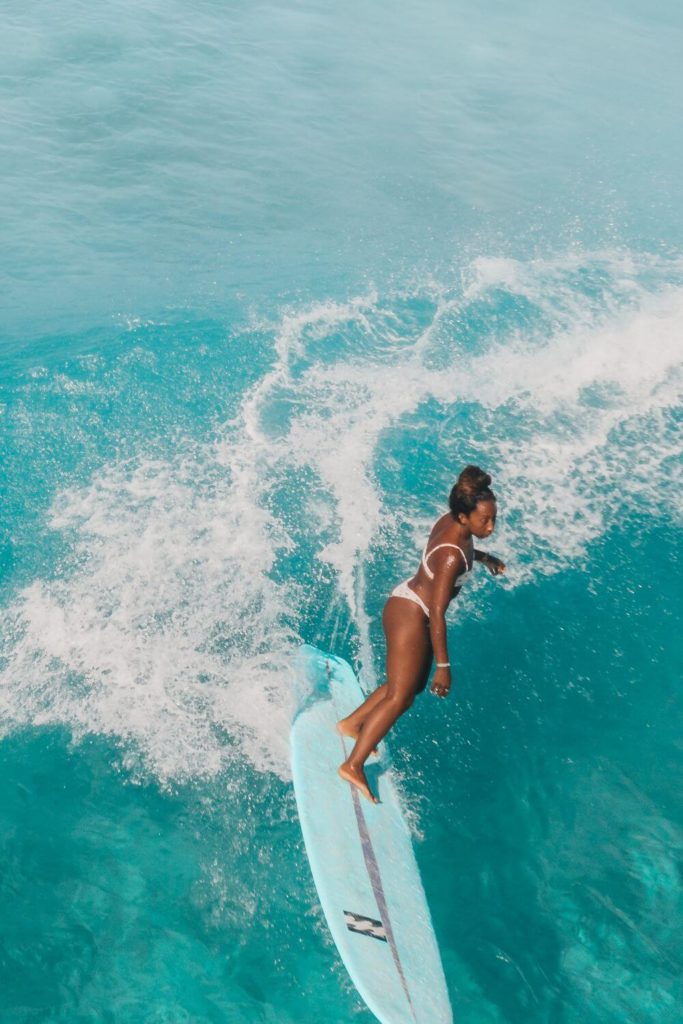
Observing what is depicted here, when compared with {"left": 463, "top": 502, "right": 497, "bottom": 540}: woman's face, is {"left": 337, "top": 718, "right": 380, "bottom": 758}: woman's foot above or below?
below

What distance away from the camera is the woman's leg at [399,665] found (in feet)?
17.4

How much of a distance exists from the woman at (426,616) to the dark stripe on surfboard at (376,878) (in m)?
0.14

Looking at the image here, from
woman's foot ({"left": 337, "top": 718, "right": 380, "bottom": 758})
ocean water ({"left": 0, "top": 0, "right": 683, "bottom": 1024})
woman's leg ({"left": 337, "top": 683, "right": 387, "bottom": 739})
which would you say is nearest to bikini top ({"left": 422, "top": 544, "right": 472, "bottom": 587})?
woman's leg ({"left": 337, "top": 683, "right": 387, "bottom": 739})

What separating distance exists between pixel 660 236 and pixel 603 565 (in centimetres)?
971

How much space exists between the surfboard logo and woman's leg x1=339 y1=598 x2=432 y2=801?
3.26 ft

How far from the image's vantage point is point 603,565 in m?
8.21

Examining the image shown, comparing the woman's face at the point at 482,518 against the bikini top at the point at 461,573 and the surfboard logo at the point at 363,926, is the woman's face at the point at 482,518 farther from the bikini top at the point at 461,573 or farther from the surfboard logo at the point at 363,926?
the surfboard logo at the point at 363,926

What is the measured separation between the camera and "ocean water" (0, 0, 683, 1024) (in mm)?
5375

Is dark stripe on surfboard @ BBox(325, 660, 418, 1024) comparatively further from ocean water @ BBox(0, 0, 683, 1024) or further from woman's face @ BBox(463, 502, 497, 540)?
woman's face @ BBox(463, 502, 497, 540)

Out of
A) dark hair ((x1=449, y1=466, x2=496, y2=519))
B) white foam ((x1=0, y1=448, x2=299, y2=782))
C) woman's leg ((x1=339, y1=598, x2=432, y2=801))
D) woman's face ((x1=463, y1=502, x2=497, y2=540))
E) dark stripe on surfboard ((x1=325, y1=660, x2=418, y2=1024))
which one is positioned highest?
dark hair ((x1=449, y1=466, x2=496, y2=519))

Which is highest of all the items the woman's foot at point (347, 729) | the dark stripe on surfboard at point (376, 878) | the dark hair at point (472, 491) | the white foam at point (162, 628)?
the dark hair at point (472, 491)

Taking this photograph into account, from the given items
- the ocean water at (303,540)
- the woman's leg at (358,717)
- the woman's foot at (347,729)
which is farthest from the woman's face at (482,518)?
the ocean water at (303,540)

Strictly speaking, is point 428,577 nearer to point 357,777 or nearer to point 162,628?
point 357,777

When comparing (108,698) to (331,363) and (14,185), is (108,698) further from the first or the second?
(14,185)
